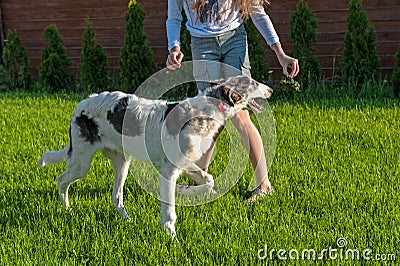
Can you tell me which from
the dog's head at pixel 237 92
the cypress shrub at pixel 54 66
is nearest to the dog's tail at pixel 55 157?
the dog's head at pixel 237 92

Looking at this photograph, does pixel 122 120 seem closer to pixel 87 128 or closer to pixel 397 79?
pixel 87 128

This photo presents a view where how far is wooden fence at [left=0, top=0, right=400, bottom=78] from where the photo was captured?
32.1ft

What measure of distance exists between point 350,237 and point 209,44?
191 centimetres

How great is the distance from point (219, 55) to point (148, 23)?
6.85 meters

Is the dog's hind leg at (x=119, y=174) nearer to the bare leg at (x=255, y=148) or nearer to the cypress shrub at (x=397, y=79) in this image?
the bare leg at (x=255, y=148)

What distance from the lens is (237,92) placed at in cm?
400

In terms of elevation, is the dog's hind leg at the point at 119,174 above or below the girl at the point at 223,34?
below

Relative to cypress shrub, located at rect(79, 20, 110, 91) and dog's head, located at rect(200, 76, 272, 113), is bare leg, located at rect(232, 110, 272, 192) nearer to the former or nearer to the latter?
dog's head, located at rect(200, 76, 272, 113)

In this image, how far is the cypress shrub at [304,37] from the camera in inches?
375

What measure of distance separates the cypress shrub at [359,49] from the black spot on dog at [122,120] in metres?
5.82

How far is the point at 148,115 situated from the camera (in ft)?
14.0

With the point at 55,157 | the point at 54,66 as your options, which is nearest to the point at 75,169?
the point at 55,157

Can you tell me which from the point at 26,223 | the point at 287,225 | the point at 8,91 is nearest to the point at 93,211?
the point at 26,223

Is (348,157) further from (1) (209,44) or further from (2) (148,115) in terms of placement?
(2) (148,115)
